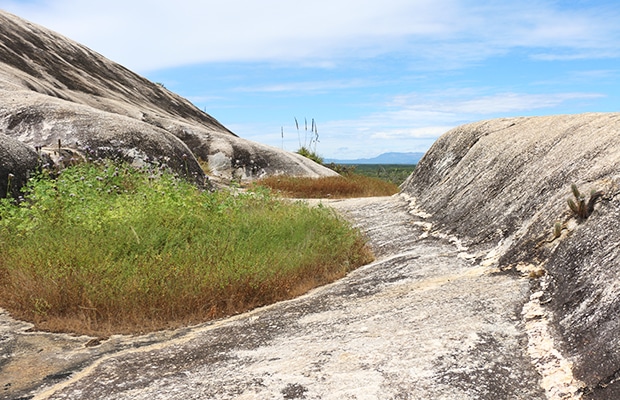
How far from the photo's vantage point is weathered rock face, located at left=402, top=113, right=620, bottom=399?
10.2ft

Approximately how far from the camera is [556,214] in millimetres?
4508

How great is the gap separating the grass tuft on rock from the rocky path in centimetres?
30

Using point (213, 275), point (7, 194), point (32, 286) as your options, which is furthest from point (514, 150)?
point (7, 194)

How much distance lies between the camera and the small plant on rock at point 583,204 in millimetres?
4160

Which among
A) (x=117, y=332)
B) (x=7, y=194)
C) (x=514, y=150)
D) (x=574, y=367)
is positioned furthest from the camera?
(x=7, y=194)

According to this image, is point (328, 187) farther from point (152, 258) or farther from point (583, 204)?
point (583, 204)

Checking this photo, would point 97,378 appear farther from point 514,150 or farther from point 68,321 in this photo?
point 514,150

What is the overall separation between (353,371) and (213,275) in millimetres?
2421

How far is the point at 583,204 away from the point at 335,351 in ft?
7.07

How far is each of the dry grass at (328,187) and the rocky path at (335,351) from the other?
10032 millimetres

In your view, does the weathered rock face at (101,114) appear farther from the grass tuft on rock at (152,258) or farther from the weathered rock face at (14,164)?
the grass tuft on rock at (152,258)

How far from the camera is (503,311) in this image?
3.76 m

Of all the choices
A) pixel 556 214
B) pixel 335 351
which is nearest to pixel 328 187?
pixel 556 214

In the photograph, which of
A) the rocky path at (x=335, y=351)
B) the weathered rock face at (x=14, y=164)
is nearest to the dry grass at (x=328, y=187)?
the weathered rock face at (x=14, y=164)
